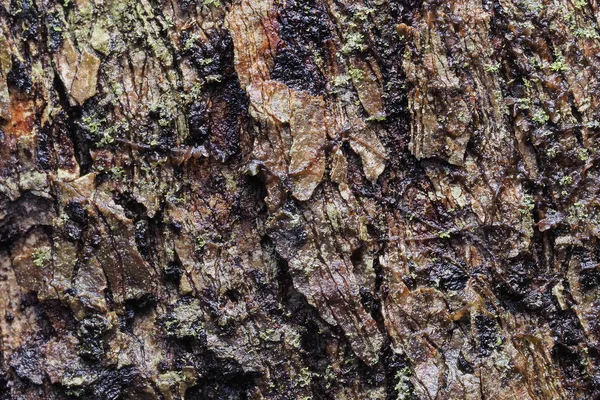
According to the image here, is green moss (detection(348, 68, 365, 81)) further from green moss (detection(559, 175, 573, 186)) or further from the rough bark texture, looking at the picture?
green moss (detection(559, 175, 573, 186))

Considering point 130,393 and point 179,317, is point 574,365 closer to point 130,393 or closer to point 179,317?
point 179,317

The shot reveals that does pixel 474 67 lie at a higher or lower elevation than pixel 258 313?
higher

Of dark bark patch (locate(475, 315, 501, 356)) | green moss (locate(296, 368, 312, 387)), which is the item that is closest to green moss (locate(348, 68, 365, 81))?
dark bark patch (locate(475, 315, 501, 356))

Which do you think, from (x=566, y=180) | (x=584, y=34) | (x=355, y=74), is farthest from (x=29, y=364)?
(x=584, y=34)

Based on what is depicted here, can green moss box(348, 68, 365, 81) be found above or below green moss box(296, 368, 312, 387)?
above

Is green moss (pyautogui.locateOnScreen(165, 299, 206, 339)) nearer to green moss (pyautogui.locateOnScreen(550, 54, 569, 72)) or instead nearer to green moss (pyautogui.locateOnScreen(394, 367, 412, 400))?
green moss (pyautogui.locateOnScreen(394, 367, 412, 400))

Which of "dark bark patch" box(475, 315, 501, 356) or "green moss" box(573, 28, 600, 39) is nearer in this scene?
"dark bark patch" box(475, 315, 501, 356)

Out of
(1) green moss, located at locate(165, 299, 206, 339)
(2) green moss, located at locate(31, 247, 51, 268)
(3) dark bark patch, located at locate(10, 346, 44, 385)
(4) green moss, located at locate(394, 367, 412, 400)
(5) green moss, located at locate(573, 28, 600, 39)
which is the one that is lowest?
(4) green moss, located at locate(394, 367, 412, 400)

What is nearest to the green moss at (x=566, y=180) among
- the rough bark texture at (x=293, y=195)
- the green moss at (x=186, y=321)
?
the rough bark texture at (x=293, y=195)

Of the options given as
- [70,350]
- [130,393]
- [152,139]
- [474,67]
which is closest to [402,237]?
[474,67]
